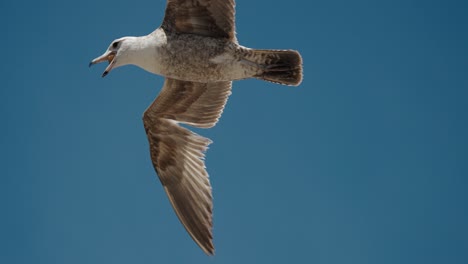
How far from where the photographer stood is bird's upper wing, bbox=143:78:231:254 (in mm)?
7805

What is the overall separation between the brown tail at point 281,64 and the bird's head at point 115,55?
4.33 feet

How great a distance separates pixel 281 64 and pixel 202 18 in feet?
3.05

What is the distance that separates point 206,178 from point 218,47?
155 centimetres

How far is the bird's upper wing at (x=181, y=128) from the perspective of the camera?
7805 millimetres

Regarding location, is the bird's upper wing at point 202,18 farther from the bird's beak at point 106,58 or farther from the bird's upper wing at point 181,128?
the bird's upper wing at point 181,128

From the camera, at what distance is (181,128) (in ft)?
26.3

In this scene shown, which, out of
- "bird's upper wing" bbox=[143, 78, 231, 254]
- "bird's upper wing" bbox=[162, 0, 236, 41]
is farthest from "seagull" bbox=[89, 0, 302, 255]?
"bird's upper wing" bbox=[143, 78, 231, 254]

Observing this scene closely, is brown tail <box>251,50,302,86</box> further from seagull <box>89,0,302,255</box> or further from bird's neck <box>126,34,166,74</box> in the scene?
bird's neck <box>126,34,166,74</box>

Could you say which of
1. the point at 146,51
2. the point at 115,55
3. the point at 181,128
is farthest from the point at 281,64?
the point at 115,55

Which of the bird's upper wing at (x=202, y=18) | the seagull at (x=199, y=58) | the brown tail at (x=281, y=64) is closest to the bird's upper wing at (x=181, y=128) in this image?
the seagull at (x=199, y=58)

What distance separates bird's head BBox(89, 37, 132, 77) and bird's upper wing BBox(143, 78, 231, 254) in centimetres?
77

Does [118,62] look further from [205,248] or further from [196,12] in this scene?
[205,248]

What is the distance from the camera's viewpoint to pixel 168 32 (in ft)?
23.2

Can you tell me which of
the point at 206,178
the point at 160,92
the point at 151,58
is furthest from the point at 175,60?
the point at 206,178
